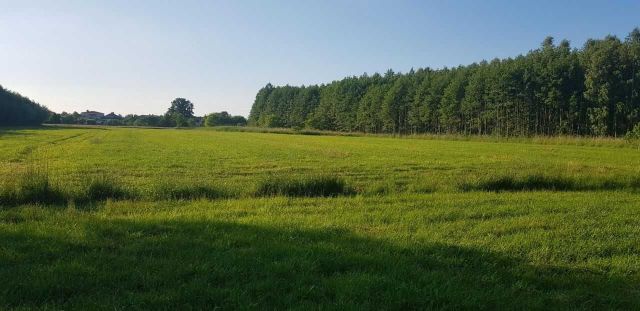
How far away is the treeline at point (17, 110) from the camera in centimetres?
11831

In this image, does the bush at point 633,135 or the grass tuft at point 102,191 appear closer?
the grass tuft at point 102,191

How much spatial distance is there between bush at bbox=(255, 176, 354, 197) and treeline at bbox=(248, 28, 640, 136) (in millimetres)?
79153

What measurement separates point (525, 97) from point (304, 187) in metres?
89.0

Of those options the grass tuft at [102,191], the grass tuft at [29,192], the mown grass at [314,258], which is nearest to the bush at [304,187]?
the mown grass at [314,258]

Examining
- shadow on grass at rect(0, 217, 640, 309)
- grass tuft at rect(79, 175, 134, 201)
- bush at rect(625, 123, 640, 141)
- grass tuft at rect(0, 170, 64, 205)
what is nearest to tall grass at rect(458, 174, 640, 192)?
shadow on grass at rect(0, 217, 640, 309)

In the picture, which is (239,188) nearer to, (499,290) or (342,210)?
(342,210)

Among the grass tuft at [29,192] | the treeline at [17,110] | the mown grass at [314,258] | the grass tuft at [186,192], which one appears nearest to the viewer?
the mown grass at [314,258]

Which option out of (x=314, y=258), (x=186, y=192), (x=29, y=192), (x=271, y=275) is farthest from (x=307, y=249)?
(x=29, y=192)

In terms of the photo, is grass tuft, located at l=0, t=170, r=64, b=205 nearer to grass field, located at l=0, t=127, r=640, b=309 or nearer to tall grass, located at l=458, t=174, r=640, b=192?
grass field, located at l=0, t=127, r=640, b=309

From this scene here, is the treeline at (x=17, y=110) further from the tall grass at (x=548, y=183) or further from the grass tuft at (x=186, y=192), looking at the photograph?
the tall grass at (x=548, y=183)

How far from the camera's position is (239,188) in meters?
14.7

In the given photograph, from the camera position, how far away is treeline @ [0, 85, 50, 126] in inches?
4658

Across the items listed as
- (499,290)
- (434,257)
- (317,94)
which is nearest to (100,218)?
(434,257)

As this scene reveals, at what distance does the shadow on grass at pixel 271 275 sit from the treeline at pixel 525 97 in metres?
85.2
